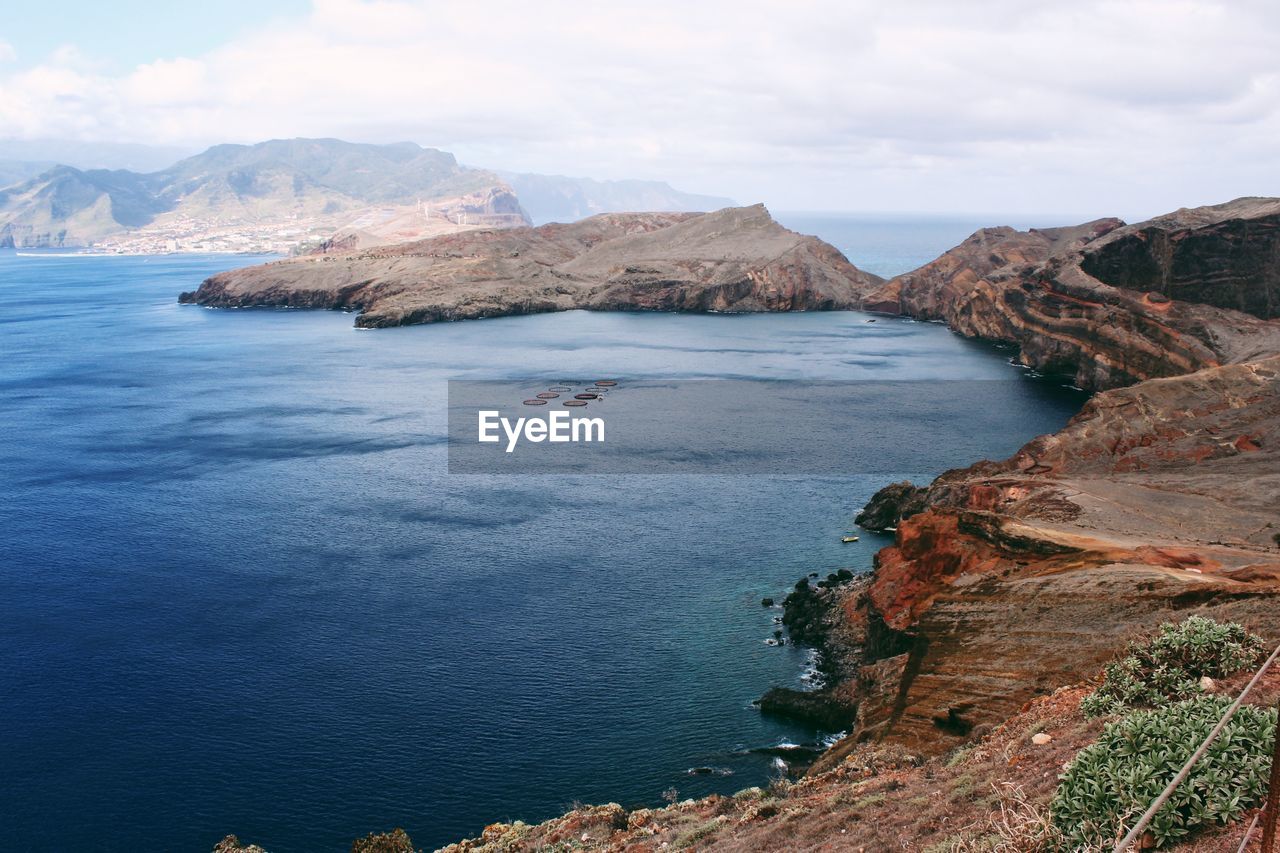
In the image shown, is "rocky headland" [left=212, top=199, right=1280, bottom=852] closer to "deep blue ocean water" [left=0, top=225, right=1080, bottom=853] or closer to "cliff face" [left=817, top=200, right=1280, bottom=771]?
"cliff face" [left=817, top=200, right=1280, bottom=771]

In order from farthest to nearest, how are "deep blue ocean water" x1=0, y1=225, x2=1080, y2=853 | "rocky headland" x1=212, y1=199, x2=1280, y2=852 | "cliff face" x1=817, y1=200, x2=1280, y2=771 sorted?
"deep blue ocean water" x1=0, y1=225, x2=1080, y2=853 → "cliff face" x1=817, y1=200, x2=1280, y2=771 → "rocky headland" x1=212, y1=199, x2=1280, y2=852

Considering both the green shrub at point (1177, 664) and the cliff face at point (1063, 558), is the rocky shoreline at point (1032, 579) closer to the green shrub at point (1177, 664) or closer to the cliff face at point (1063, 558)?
the cliff face at point (1063, 558)

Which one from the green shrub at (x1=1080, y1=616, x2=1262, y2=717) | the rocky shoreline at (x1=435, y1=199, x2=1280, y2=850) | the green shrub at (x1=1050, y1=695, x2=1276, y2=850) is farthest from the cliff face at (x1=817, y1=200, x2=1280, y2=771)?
the green shrub at (x1=1050, y1=695, x2=1276, y2=850)

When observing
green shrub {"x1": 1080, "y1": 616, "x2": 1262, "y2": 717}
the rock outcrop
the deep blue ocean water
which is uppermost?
green shrub {"x1": 1080, "y1": 616, "x2": 1262, "y2": 717}

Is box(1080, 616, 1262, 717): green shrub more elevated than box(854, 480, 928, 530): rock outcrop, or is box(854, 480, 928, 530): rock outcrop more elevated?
box(1080, 616, 1262, 717): green shrub

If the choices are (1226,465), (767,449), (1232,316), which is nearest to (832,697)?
(1226,465)

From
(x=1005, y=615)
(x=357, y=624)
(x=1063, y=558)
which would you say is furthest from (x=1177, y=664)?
(x=357, y=624)
